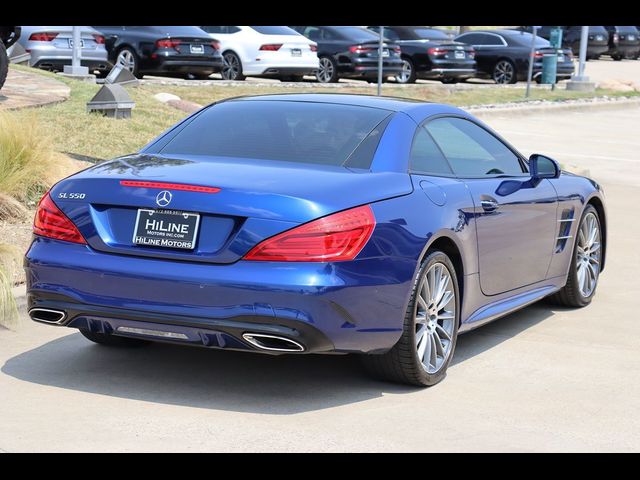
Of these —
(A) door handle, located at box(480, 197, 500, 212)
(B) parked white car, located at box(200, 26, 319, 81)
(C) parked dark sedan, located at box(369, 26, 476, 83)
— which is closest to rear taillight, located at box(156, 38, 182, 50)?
(B) parked white car, located at box(200, 26, 319, 81)

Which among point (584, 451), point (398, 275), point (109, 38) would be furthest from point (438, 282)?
point (109, 38)

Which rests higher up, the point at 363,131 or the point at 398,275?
the point at 363,131

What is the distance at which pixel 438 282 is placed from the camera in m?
6.41

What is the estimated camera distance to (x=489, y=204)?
7000 mm

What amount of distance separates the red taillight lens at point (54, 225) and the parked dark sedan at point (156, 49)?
18.2 metres

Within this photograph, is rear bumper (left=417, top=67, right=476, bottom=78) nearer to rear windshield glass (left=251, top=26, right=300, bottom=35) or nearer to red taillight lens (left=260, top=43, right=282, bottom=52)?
rear windshield glass (left=251, top=26, right=300, bottom=35)

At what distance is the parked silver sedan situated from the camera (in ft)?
71.2

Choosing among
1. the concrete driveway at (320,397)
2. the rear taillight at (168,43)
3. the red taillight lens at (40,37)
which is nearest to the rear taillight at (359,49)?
the rear taillight at (168,43)

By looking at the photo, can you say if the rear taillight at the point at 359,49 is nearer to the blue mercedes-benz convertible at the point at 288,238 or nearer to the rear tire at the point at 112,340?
the blue mercedes-benz convertible at the point at 288,238

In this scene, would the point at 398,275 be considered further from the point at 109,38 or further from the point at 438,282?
the point at 109,38
